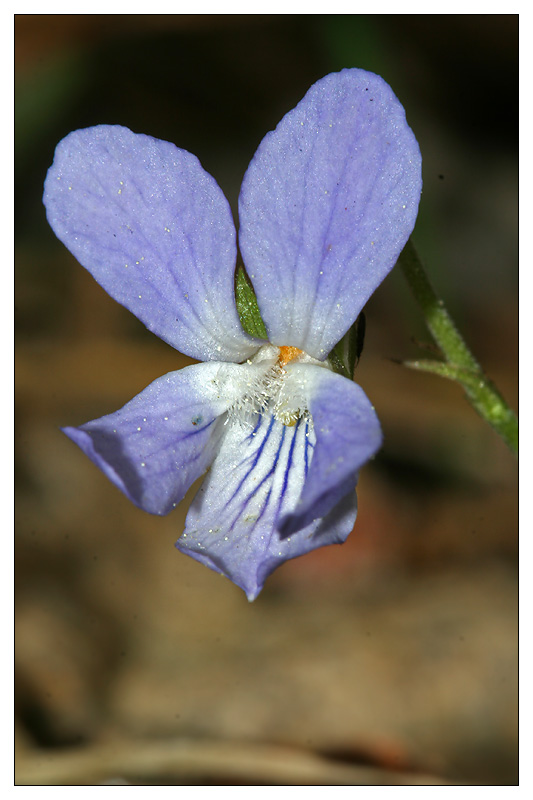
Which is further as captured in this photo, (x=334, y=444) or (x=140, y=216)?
(x=140, y=216)

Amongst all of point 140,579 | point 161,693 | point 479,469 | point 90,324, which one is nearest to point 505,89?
point 479,469

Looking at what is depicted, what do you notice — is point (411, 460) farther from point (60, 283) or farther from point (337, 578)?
point (60, 283)

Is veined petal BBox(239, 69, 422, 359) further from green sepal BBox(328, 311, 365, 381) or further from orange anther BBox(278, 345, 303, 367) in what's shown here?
orange anther BBox(278, 345, 303, 367)

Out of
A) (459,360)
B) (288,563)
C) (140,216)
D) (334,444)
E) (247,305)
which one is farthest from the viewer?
(288,563)

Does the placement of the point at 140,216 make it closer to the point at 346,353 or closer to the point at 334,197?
the point at 334,197

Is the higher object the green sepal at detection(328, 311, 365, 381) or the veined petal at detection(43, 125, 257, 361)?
the veined petal at detection(43, 125, 257, 361)

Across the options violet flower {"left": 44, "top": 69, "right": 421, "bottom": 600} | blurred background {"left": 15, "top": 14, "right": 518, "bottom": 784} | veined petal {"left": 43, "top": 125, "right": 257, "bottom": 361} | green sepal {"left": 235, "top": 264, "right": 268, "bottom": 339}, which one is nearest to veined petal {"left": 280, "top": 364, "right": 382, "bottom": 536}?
violet flower {"left": 44, "top": 69, "right": 421, "bottom": 600}

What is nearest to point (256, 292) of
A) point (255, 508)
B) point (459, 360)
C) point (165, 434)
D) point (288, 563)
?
point (165, 434)
